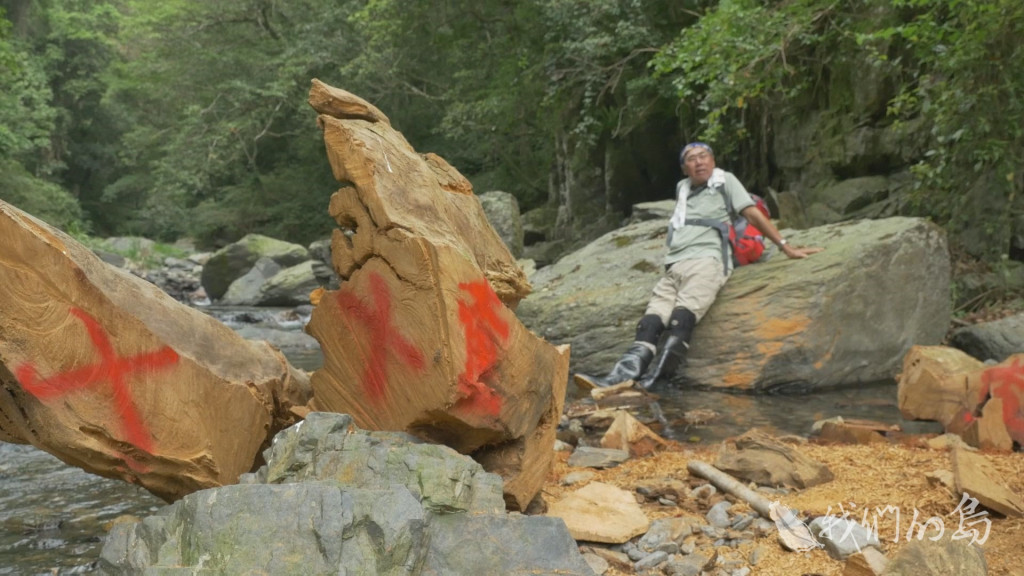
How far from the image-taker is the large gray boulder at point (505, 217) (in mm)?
15445

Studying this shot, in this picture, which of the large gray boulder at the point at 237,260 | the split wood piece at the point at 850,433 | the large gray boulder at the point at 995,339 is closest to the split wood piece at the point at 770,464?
the split wood piece at the point at 850,433

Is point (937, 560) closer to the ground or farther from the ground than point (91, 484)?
farther from the ground

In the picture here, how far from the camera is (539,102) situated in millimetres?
16781

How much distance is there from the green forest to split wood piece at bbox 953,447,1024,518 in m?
5.29

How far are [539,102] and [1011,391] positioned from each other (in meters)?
13.3

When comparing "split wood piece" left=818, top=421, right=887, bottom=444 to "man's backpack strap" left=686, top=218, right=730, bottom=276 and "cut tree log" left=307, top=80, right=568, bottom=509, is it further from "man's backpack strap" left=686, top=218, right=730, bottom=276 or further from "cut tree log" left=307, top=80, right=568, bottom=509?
"man's backpack strap" left=686, top=218, right=730, bottom=276

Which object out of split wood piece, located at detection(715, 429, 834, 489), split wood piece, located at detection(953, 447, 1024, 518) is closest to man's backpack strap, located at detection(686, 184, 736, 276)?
split wood piece, located at detection(715, 429, 834, 489)

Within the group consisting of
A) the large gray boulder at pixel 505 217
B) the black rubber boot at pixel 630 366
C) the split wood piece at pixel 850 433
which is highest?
the split wood piece at pixel 850 433

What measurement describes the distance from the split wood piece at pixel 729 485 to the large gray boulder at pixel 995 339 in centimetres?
425

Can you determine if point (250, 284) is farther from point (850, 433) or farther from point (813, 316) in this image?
point (850, 433)

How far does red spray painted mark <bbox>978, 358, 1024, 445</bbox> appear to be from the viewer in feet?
13.4

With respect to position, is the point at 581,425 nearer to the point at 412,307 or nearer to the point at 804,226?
the point at 412,307

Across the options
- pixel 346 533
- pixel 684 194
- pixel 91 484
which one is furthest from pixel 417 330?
pixel 684 194

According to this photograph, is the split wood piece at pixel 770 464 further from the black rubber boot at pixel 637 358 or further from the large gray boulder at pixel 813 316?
the large gray boulder at pixel 813 316
